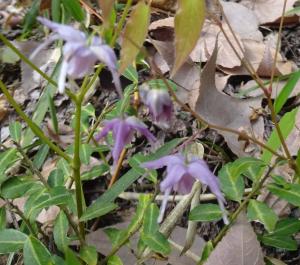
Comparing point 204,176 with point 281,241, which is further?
point 281,241

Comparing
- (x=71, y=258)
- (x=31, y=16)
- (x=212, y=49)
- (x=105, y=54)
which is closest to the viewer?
(x=105, y=54)

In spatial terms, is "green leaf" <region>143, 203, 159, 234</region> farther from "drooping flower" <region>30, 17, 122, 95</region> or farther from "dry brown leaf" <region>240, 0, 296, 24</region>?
"dry brown leaf" <region>240, 0, 296, 24</region>

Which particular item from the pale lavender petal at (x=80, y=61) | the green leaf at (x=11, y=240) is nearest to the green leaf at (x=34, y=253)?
the green leaf at (x=11, y=240)

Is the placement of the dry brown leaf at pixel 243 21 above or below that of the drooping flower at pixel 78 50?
below

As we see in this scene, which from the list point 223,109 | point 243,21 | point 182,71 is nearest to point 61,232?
point 223,109

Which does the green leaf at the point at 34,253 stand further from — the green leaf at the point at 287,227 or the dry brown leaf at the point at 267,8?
the dry brown leaf at the point at 267,8

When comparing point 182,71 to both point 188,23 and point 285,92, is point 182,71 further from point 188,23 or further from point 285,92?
point 188,23

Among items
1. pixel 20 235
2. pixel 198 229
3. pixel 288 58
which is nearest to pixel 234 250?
pixel 198 229
